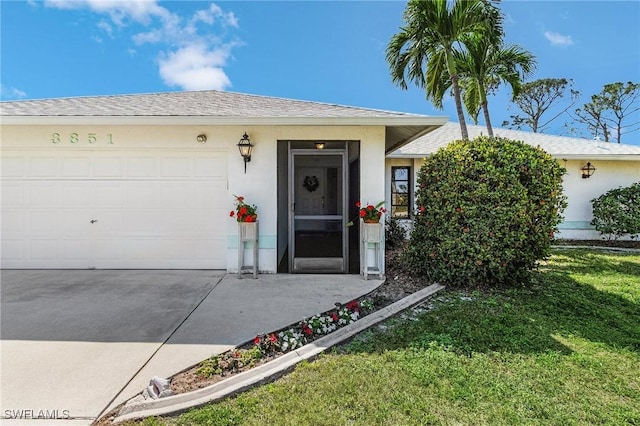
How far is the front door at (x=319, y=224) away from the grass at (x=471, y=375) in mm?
2212

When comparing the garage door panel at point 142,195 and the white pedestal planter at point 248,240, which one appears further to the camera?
the garage door panel at point 142,195

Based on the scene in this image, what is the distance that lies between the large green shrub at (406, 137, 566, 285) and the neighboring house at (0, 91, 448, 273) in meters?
1.25

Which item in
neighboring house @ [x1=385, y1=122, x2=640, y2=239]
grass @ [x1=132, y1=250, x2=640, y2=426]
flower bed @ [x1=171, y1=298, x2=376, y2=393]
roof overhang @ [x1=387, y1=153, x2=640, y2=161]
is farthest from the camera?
neighboring house @ [x1=385, y1=122, x2=640, y2=239]

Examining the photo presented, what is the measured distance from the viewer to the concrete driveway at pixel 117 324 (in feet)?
7.76

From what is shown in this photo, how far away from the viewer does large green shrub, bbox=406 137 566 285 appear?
4.54m

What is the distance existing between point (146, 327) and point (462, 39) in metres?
8.69

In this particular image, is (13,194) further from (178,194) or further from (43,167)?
(178,194)

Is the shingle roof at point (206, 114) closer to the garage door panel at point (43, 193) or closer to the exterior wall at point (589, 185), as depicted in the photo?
the garage door panel at point (43, 193)

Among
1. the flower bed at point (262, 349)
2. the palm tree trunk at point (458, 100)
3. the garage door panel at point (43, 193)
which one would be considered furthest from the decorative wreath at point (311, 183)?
the garage door panel at point (43, 193)

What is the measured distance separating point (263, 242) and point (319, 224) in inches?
43.1

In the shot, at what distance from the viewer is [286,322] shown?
11.6 ft

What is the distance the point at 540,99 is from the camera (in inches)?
926

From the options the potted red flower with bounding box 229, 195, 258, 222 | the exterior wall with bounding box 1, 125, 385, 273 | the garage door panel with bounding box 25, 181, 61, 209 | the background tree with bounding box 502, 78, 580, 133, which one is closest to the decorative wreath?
the exterior wall with bounding box 1, 125, 385, 273

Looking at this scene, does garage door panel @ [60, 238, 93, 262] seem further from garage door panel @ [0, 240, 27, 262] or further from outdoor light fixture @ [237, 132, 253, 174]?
outdoor light fixture @ [237, 132, 253, 174]
